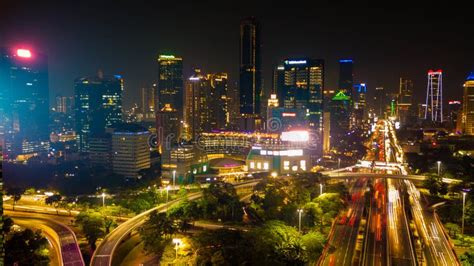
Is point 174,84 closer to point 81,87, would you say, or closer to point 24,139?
point 81,87

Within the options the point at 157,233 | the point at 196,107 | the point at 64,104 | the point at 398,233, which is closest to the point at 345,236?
the point at 398,233

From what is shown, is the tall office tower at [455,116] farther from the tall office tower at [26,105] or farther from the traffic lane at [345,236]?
the tall office tower at [26,105]

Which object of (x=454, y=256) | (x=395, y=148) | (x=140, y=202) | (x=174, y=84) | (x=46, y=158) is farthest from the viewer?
(x=174, y=84)

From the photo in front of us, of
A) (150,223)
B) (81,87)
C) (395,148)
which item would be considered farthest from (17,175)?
(395,148)

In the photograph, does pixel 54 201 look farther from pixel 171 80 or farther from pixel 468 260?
pixel 171 80

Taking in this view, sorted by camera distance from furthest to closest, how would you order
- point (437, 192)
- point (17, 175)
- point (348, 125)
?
point (348, 125) < point (17, 175) < point (437, 192)
